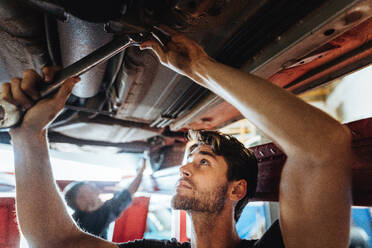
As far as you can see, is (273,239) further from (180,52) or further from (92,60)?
(92,60)

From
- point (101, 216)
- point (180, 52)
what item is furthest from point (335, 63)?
point (101, 216)

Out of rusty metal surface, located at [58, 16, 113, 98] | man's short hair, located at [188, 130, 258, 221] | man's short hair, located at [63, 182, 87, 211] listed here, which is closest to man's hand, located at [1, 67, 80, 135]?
rusty metal surface, located at [58, 16, 113, 98]

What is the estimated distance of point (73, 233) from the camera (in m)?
1.05

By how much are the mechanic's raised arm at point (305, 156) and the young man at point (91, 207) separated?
1.81 meters

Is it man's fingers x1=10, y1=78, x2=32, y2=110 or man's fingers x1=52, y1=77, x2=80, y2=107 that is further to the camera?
man's fingers x1=52, y1=77, x2=80, y2=107

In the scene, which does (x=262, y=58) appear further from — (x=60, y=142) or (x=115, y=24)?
(x=60, y=142)

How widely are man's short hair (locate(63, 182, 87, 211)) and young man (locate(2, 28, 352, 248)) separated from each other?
3.18 ft

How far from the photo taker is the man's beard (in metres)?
1.23

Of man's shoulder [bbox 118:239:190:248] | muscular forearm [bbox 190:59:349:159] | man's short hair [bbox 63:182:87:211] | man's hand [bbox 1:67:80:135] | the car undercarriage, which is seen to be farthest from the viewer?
man's short hair [bbox 63:182:87:211]

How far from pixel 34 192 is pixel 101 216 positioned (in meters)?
1.34

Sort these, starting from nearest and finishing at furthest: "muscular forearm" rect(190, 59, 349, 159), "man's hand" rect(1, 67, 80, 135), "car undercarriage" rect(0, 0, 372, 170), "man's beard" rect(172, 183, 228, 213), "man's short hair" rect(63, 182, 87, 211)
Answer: "muscular forearm" rect(190, 59, 349, 159), "car undercarriage" rect(0, 0, 372, 170), "man's hand" rect(1, 67, 80, 135), "man's beard" rect(172, 183, 228, 213), "man's short hair" rect(63, 182, 87, 211)

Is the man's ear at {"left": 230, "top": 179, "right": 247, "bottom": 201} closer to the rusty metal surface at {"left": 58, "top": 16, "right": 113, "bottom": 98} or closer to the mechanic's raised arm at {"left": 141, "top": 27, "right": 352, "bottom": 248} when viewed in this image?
the mechanic's raised arm at {"left": 141, "top": 27, "right": 352, "bottom": 248}

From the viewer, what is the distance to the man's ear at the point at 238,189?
51.0 inches

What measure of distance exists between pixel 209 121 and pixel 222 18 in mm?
992
